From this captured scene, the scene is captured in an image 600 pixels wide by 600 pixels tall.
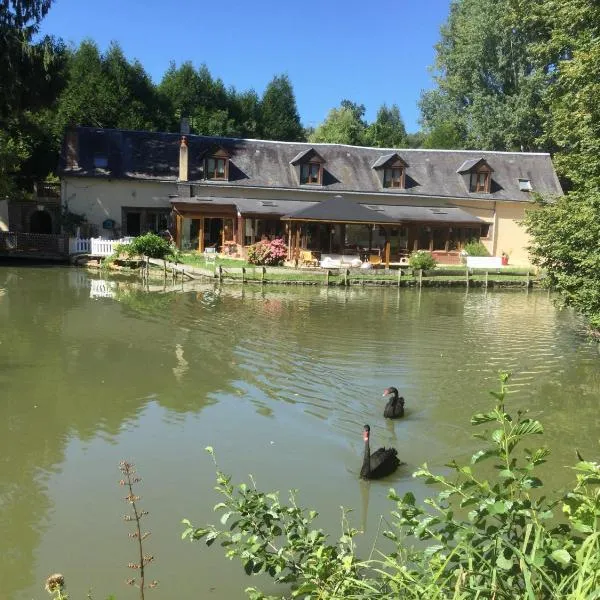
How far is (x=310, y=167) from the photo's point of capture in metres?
38.9

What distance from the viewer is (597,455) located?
27.7 ft

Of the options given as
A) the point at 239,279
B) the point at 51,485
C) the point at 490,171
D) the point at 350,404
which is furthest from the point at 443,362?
the point at 490,171

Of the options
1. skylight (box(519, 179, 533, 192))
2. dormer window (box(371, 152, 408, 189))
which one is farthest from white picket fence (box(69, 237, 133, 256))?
skylight (box(519, 179, 533, 192))

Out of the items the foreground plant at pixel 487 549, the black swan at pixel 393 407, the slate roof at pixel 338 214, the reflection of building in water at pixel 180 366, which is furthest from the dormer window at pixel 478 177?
the foreground plant at pixel 487 549

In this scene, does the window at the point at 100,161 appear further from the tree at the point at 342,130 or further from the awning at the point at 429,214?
the tree at the point at 342,130

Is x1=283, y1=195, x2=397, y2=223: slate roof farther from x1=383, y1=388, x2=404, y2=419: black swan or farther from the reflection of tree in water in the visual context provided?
x1=383, y1=388, x2=404, y2=419: black swan

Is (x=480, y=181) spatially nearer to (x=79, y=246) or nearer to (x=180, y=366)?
(x=79, y=246)

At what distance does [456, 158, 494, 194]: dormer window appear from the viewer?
3972cm

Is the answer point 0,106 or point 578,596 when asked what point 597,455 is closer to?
point 578,596

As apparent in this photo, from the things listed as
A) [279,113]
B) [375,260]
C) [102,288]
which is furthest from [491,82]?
[102,288]

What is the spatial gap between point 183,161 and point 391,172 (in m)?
13.2

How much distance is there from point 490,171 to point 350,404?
32.8 metres

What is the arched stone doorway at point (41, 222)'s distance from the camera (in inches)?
1485

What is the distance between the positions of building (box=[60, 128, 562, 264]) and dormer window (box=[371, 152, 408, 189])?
6 centimetres
